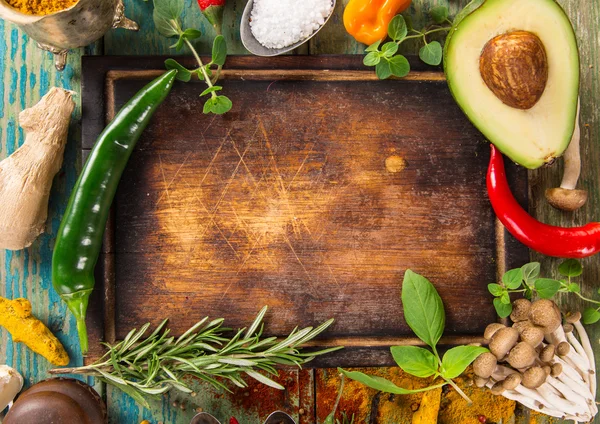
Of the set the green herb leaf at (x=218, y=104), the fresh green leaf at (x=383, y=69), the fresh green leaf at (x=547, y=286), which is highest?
the fresh green leaf at (x=383, y=69)

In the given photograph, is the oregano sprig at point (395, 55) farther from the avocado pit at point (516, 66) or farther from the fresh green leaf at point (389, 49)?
the avocado pit at point (516, 66)

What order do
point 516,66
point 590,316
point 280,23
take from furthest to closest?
point 590,316 < point 280,23 < point 516,66

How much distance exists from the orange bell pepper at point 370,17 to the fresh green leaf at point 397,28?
0.07 ft

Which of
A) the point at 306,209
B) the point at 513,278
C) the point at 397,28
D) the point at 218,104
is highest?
the point at 397,28

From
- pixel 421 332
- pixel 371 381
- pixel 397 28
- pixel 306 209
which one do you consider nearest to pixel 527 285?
pixel 421 332

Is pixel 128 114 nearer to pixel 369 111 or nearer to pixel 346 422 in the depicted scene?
pixel 369 111

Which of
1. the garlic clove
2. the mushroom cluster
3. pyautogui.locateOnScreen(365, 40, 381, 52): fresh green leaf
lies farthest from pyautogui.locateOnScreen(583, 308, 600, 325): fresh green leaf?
the garlic clove

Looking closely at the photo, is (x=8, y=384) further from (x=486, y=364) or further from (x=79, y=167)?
(x=486, y=364)

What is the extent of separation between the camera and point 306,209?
1.14 meters

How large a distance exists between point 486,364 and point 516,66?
59cm

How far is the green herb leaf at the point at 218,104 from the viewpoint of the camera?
1.06 metres

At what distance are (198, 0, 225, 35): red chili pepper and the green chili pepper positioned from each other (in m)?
0.15

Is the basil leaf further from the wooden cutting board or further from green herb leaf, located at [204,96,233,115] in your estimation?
green herb leaf, located at [204,96,233,115]

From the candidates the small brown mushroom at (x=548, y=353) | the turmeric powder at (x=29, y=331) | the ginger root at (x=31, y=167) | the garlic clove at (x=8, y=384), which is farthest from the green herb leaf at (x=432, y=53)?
the garlic clove at (x=8, y=384)
